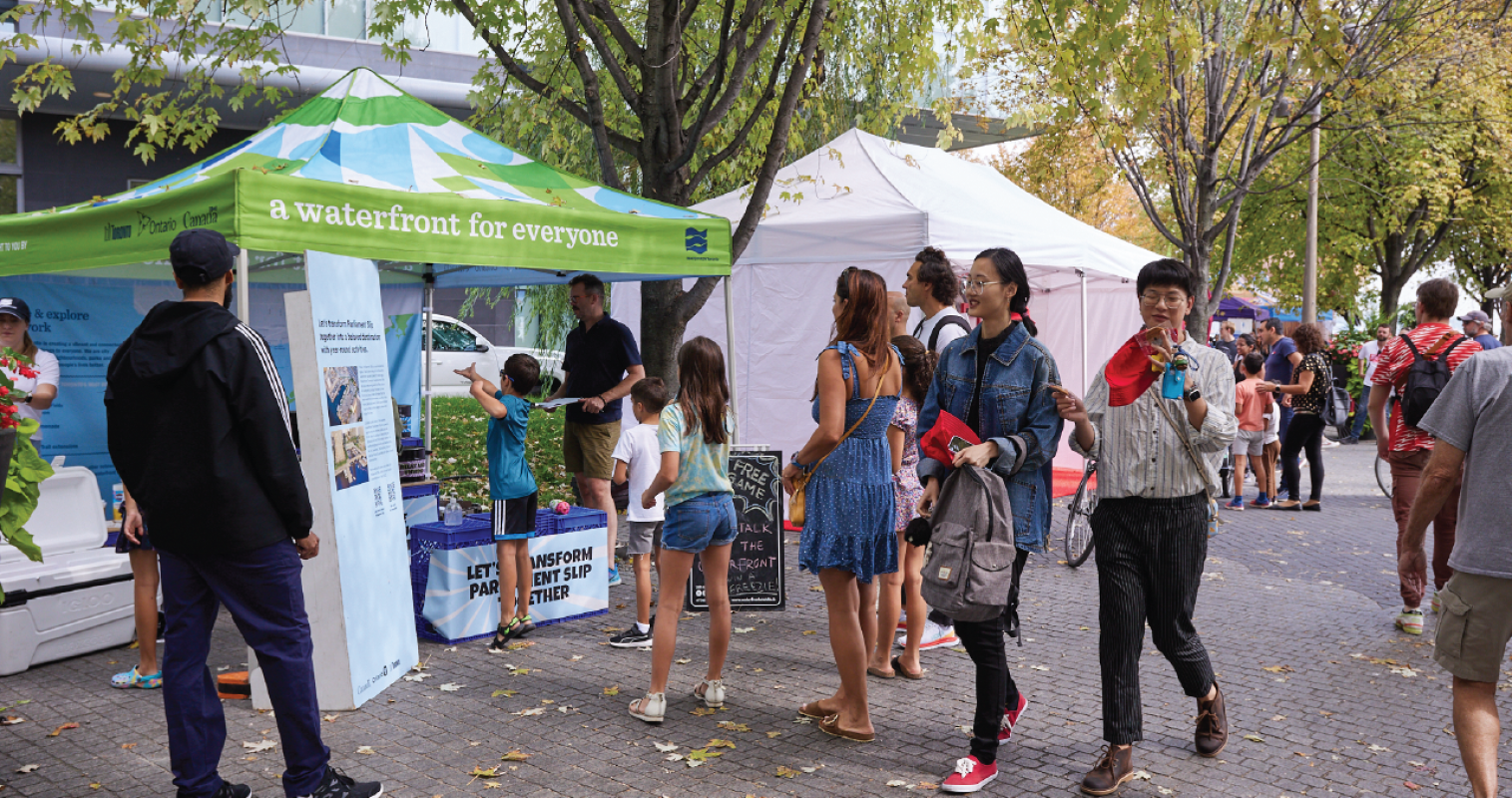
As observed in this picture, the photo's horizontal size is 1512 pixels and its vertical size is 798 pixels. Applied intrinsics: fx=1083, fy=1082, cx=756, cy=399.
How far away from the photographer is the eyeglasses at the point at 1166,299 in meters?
3.90

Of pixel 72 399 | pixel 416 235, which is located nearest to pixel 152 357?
pixel 416 235

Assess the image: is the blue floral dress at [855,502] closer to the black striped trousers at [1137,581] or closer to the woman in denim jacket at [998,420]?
the woman in denim jacket at [998,420]

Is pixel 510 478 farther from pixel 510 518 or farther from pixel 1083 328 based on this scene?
pixel 1083 328

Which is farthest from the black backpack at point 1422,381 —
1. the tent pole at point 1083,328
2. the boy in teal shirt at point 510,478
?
the tent pole at point 1083,328

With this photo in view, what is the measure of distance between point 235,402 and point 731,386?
4097 mm

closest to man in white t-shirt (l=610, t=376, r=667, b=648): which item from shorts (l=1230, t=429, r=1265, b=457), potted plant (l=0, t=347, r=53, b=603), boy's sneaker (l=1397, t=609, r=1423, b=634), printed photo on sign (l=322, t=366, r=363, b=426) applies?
printed photo on sign (l=322, t=366, r=363, b=426)

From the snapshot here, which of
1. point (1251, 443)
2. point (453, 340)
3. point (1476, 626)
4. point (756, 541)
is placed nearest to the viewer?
point (1476, 626)

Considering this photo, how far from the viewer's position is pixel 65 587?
562cm

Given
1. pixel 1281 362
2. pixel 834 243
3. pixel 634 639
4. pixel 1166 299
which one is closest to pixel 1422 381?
pixel 1166 299

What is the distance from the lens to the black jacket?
345cm

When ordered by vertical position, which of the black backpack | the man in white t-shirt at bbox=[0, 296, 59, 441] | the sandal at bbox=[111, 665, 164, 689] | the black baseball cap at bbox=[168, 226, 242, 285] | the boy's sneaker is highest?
the black baseball cap at bbox=[168, 226, 242, 285]

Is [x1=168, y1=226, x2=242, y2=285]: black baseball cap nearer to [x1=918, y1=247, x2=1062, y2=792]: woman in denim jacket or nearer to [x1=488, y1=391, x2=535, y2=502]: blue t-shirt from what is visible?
[x1=488, y1=391, x2=535, y2=502]: blue t-shirt

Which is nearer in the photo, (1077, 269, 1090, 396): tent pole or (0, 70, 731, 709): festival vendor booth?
(0, 70, 731, 709): festival vendor booth

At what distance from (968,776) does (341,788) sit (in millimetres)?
2224
